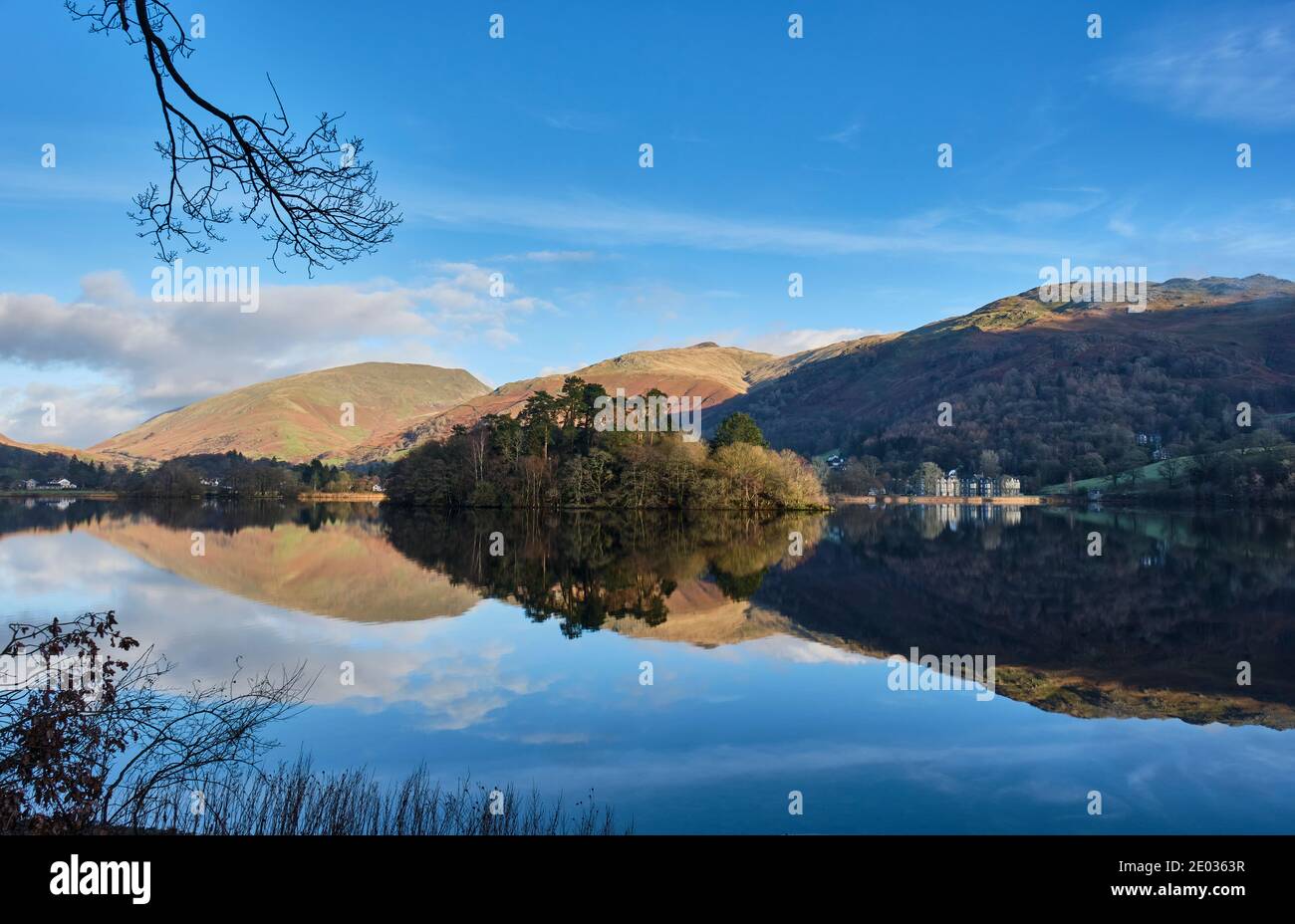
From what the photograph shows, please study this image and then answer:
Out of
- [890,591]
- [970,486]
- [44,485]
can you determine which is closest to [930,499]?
[970,486]

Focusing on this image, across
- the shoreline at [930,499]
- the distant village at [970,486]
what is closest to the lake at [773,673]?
the shoreline at [930,499]

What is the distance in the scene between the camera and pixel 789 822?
8320mm

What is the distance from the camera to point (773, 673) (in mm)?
15297

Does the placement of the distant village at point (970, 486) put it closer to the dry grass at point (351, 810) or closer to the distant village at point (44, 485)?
the dry grass at point (351, 810)

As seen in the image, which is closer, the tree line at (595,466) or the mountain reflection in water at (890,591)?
the mountain reflection in water at (890,591)

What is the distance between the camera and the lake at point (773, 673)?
30.2 ft

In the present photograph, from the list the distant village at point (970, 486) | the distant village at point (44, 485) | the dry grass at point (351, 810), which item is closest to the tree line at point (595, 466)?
the dry grass at point (351, 810)

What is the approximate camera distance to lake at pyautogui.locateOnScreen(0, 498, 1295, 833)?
922cm

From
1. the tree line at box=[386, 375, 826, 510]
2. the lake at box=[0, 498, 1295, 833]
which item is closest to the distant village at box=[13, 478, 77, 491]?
the tree line at box=[386, 375, 826, 510]

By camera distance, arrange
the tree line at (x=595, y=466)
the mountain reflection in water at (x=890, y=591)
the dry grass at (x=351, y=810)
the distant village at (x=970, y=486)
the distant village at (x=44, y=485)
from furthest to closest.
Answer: the distant village at (x=44, y=485), the distant village at (x=970, y=486), the tree line at (x=595, y=466), the mountain reflection in water at (x=890, y=591), the dry grass at (x=351, y=810)

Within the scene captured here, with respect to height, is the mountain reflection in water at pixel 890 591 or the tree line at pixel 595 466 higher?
the tree line at pixel 595 466

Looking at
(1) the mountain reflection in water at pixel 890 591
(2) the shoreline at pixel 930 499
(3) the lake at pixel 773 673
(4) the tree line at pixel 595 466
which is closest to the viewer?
(3) the lake at pixel 773 673
